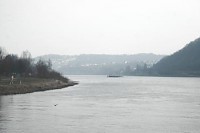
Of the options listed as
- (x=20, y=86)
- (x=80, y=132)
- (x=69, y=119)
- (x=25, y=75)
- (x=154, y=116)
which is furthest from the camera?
(x=25, y=75)

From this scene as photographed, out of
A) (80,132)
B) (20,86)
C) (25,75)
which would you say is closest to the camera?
(80,132)

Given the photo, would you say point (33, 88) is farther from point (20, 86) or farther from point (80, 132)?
point (80, 132)

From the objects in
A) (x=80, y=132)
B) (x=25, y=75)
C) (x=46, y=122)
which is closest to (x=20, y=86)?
(x=25, y=75)

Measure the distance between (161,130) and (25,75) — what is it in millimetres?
126830

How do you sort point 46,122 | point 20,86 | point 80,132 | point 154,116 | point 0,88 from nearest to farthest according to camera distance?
1. point 80,132
2. point 46,122
3. point 154,116
4. point 0,88
5. point 20,86

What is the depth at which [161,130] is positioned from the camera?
38.7 meters

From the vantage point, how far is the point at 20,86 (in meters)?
106

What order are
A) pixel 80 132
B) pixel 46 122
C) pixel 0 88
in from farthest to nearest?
1. pixel 0 88
2. pixel 46 122
3. pixel 80 132

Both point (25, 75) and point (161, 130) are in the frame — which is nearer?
point (161, 130)

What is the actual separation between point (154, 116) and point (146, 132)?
43.3ft

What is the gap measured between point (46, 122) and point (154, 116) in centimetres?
1485

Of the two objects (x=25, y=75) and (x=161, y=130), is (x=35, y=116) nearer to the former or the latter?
(x=161, y=130)

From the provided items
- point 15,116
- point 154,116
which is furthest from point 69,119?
point 154,116

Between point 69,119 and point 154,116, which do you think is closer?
point 69,119
